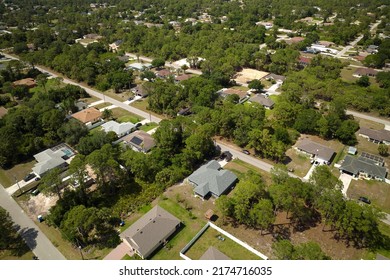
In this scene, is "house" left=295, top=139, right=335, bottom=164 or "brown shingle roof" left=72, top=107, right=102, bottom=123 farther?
"brown shingle roof" left=72, top=107, right=102, bottom=123

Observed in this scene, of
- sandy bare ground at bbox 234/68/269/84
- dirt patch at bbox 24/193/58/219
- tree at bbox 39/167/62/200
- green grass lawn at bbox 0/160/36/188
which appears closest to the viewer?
tree at bbox 39/167/62/200

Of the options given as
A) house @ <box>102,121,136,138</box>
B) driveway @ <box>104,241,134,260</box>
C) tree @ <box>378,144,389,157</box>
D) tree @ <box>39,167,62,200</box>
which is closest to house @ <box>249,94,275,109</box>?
tree @ <box>378,144,389,157</box>

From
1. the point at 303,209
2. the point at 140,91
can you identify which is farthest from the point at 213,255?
the point at 140,91

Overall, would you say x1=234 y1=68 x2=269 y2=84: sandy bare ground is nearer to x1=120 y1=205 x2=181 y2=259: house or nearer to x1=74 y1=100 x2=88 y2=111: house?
x1=74 y1=100 x2=88 y2=111: house

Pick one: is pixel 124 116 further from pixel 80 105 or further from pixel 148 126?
pixel 80 105

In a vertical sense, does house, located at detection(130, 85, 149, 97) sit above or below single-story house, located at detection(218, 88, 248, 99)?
below

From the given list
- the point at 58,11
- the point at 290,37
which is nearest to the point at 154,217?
the point at 290,37
